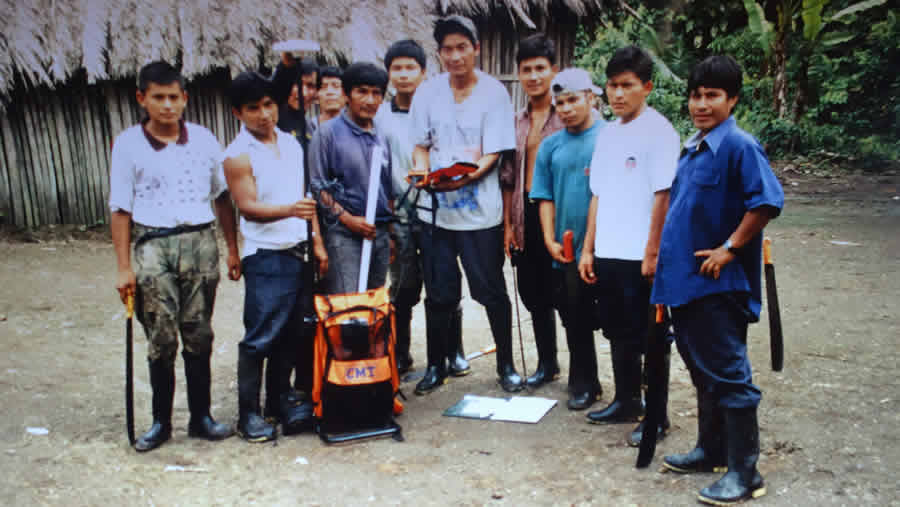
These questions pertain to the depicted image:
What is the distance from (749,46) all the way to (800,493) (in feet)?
46.5

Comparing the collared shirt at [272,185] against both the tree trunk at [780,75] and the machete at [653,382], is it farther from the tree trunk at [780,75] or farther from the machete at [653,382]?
the tree trunk at [780,75]

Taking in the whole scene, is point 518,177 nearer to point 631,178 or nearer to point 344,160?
point 631,178

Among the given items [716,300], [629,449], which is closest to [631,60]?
[716,300]

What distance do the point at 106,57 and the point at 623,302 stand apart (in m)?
6.85

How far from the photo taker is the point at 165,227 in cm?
345

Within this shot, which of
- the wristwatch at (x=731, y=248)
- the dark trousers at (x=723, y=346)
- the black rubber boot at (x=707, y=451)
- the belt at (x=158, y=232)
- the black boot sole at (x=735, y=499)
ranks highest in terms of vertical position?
the belt at (x=158, y=232)

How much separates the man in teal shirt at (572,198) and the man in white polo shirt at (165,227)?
172 cm

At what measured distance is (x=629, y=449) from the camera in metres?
3.47

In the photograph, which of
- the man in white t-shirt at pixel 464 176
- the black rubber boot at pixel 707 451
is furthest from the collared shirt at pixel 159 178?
the black rubber boot at pixel 707 451

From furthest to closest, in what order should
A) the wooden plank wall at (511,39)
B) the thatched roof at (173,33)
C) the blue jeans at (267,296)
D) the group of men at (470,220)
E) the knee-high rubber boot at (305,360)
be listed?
the wooden plank wall at (511,39) < the thatched roof at (173,33) < the knee-high rubber boot at (305,360) < the blue jeans at (267,296) < the group of men at (470,220)

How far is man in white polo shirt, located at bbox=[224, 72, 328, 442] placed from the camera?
354cm

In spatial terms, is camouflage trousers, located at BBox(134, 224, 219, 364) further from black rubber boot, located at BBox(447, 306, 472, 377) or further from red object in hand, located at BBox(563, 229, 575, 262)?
red object in hand, located at BBox(563, 229, 575, 262)

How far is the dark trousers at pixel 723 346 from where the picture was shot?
2891 mm

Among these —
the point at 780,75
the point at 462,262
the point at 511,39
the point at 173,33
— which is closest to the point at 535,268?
the point at 462,262
